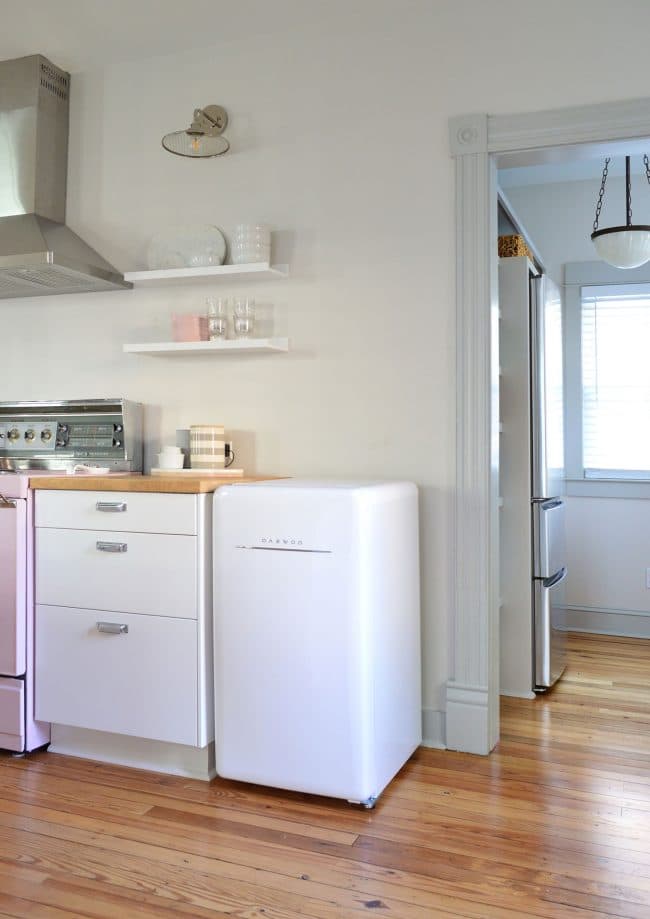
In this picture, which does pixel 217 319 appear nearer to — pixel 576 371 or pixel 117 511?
pixel 117 511

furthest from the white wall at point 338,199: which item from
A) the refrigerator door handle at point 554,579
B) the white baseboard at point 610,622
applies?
the white baseboard at point 610,622

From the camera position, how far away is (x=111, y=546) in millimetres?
2369

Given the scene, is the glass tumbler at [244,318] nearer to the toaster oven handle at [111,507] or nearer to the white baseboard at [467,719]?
the toaster oven handle at [111,507]

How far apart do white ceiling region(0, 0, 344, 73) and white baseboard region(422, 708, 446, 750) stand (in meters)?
2.33

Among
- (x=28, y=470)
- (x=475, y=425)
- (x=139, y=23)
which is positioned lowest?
(x=28, y=470)

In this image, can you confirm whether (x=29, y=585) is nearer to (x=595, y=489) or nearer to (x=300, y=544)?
(x=300, y=544)

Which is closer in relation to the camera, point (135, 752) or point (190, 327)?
point (135, 752)

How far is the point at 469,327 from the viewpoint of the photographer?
2537mm

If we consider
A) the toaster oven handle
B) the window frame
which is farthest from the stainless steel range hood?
the window frame

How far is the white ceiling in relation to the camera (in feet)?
8.87

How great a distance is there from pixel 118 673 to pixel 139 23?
222cm

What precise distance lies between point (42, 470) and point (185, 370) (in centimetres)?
68

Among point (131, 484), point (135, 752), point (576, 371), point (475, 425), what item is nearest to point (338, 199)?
point (475, 425)

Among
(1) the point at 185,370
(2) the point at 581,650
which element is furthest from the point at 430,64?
(2) the point at 581,650
